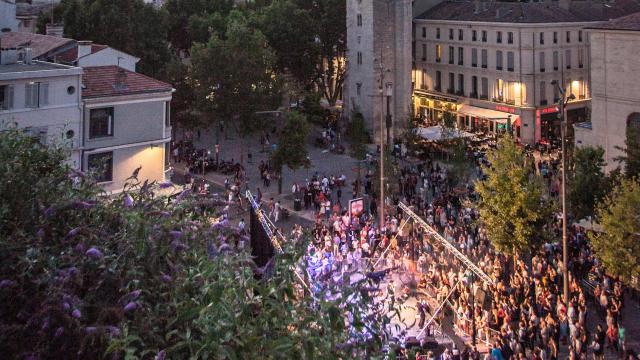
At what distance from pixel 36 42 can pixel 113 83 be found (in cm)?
744

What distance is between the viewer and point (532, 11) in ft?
181

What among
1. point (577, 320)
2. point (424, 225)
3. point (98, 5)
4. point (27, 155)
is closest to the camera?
point (27, 155)

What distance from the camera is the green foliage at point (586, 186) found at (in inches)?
1125

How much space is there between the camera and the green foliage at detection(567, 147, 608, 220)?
1125 inches

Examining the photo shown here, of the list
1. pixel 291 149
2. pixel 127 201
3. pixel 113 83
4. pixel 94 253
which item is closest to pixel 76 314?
pixel 94 253

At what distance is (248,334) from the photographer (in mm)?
6816

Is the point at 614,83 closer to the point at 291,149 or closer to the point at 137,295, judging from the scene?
the point at 291,149

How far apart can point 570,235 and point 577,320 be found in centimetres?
895

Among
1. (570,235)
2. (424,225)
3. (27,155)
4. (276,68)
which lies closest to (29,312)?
(27,155)

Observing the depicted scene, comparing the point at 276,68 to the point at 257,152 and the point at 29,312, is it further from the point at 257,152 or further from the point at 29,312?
the point at 29,312

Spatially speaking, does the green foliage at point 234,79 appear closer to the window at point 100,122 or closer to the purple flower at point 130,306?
the window at point 100,122

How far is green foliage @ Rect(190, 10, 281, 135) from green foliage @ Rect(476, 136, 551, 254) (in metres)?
25.3

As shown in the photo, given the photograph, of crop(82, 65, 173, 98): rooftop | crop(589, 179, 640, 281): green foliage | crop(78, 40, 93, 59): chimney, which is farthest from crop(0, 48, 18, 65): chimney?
crop(589, 179, 640, 281): green foliage

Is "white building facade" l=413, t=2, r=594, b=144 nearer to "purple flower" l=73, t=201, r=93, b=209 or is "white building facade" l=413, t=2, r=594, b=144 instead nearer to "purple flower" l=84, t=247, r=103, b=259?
"purple flower" l=73, t=201, r=93, b=209
